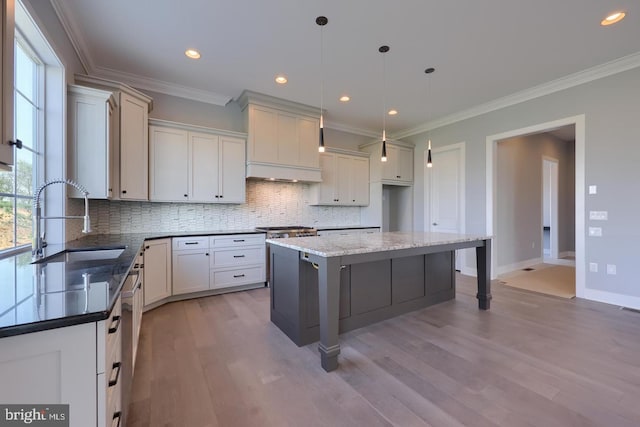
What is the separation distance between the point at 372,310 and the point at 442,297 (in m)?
1.16

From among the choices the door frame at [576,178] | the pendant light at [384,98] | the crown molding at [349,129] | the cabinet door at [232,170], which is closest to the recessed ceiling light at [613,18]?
the door frame at [576,178]

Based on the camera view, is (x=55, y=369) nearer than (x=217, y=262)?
Yes

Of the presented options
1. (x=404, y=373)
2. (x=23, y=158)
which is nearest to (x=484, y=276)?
(x=404, y=373)

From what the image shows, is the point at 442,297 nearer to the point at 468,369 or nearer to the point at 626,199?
the point at 468,369

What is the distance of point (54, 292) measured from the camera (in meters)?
1.01

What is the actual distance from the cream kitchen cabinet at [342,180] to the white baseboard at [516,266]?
267 cm

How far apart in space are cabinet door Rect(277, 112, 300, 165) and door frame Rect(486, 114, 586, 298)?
315 cm

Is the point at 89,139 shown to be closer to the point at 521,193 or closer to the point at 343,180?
the point at 343,180

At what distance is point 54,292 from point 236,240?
9.02 ft

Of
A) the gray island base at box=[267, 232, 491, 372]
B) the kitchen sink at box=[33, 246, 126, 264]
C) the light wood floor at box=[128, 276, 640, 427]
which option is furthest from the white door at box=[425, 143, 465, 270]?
the kitchen sink at box=[33, 246, 126, 264]

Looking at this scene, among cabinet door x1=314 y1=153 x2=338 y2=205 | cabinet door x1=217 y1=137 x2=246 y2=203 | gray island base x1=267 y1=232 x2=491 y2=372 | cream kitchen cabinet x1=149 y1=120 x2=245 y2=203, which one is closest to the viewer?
gray island base x1=267 y1=232 x2=491 y2=372

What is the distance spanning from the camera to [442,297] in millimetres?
3326

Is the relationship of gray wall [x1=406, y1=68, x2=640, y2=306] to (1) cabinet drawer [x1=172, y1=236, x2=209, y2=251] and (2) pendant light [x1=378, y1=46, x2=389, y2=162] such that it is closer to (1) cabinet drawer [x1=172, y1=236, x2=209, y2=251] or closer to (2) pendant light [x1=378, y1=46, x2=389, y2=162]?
(2) pendant light [x1=378, y1=46, x2=389, y2=162]

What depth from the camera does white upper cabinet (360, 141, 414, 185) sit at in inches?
208
